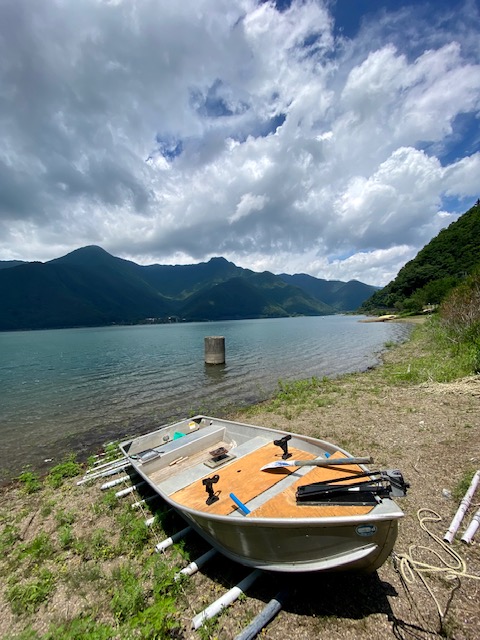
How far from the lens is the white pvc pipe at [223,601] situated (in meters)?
4.02

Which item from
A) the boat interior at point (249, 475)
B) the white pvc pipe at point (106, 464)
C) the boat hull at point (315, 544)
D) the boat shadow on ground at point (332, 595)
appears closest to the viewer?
the boat hull at point (315, 544)

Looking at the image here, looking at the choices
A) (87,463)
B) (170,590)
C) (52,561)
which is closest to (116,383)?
(87,463)

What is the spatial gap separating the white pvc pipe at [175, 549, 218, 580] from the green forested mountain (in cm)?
9551

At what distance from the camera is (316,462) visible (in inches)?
224

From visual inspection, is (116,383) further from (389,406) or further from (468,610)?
(468,610)

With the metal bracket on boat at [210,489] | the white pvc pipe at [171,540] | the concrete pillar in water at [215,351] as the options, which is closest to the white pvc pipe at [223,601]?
the metal bracket on boat at [210,489]

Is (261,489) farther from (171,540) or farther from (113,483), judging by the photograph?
(113,483)

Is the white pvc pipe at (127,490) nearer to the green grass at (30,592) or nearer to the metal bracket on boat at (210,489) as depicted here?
the green grass at (30,592)

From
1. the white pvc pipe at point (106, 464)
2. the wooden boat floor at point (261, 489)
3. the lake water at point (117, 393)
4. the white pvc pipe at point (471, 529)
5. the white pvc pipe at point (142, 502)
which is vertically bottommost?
the lake water at point (117, 393)

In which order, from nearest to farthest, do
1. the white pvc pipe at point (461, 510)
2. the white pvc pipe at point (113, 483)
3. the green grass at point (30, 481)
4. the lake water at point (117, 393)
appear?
the white pvc pipe at point (461, 510)
the white pvc pipe at point (113, 483)
the green grass at point (30, 481)
the lake water at point (117, 393)

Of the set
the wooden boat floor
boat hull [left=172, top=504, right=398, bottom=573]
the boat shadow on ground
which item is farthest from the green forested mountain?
boat hull [left=172, top=504, right=398, bottom=573]

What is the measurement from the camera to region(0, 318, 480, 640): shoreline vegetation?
393cm

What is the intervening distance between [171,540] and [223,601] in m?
1.87

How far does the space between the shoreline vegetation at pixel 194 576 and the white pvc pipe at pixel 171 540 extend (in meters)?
0.14
